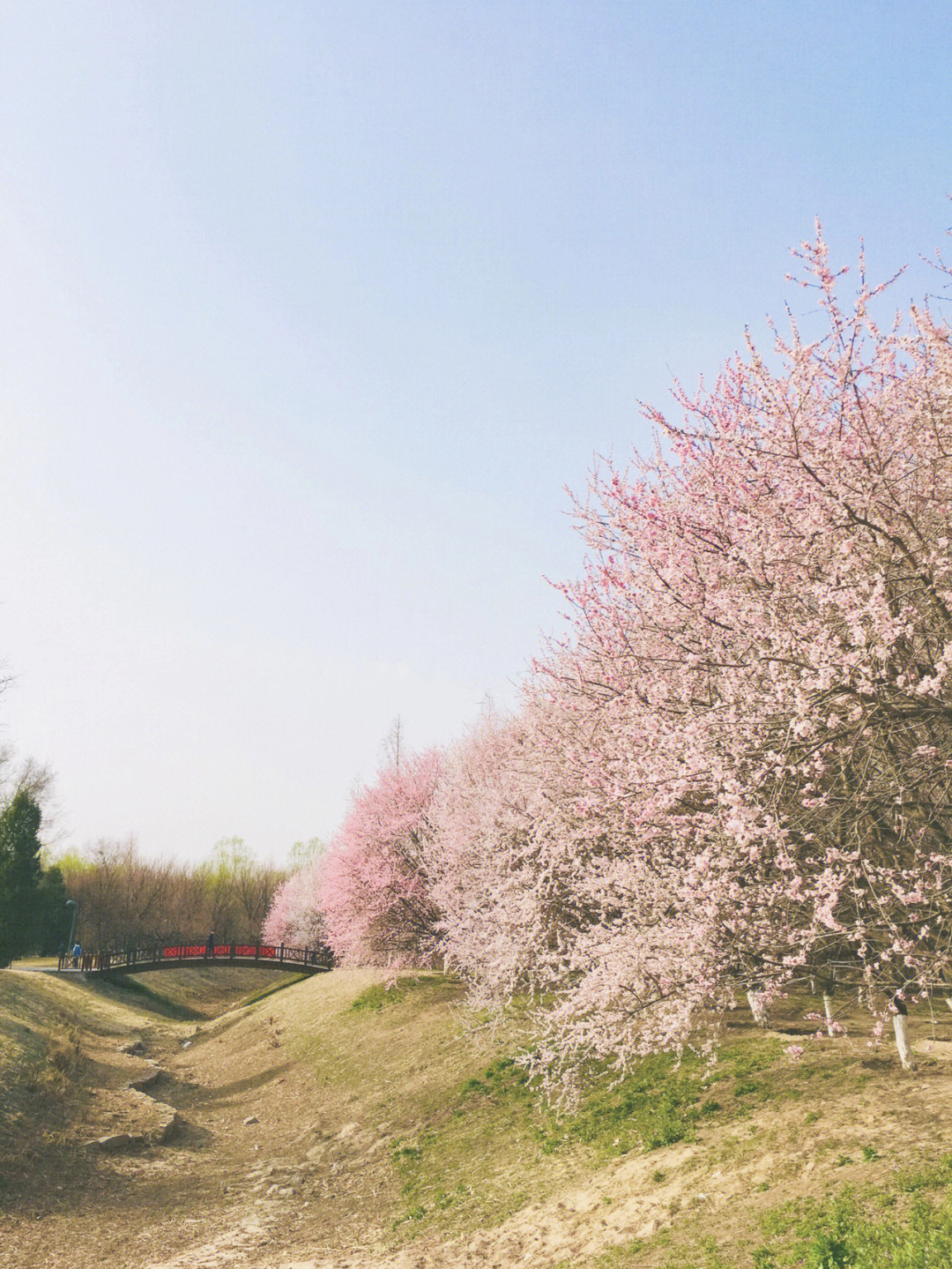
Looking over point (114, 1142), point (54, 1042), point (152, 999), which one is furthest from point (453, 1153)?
point (152, 999)

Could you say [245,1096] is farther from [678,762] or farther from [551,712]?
[678,762]

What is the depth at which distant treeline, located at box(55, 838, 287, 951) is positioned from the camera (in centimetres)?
5775

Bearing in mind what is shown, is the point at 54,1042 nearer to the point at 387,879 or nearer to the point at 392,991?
the point at 392,991

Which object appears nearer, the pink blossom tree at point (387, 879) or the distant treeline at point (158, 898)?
the pink blossom tree at point (387, 879)

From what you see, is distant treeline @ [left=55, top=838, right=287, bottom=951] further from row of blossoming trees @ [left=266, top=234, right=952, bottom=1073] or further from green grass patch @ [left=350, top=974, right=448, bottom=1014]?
row of blossoming trees @ [left=266, top=234, right=952, bottom=1073]

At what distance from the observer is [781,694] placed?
6.83 m

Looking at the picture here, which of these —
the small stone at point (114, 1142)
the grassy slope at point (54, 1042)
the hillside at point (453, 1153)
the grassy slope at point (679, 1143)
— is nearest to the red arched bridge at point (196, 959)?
the grassy slope at point (54, 1042)

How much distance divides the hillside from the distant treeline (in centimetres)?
3621

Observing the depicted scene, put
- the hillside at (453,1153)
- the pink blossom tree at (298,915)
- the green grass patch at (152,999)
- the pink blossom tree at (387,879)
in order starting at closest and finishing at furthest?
the hillside at (453,1153) < the pink blossom tree at (387,879) < the green grass patch at (152,999) < the pink blossom tree at (298,915)

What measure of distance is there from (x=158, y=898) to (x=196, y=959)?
27.8 metres

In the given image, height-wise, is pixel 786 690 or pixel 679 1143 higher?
pixel 786 690

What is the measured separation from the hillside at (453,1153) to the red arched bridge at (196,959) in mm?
13160

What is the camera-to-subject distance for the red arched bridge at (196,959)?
37.8 m

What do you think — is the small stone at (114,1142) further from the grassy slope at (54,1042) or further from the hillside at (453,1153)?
the grassy slope at (54,1042)
